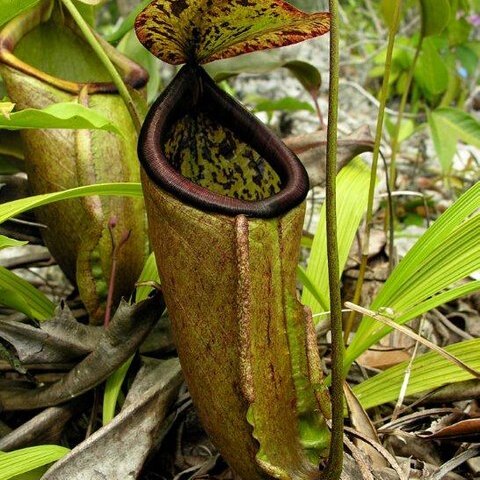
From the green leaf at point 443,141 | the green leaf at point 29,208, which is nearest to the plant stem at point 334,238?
the green leaf at point 29,208

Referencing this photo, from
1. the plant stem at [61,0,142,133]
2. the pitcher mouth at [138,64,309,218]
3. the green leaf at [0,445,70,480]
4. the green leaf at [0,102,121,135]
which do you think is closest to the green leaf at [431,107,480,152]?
the pitcher mouth at [138,64,309,218]

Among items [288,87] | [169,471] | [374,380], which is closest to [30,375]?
[169,471]

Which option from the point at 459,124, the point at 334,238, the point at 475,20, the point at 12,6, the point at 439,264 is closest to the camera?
the point at 334,238

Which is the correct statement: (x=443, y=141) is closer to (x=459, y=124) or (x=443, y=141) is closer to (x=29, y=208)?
(x=459, y=124)

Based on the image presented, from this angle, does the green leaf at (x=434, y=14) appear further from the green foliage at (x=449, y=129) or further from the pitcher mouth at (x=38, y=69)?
the pitcher mouth at (x=38, y=69)

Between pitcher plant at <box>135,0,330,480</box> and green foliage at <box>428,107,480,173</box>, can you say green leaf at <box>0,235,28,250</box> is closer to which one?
pitcher plant at <box>135,0,330,480</box>

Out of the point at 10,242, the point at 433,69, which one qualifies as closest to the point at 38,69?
the point at 10,242

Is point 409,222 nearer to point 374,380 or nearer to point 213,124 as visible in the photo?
point 374,380
